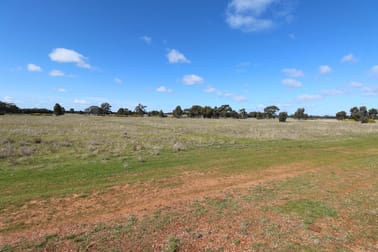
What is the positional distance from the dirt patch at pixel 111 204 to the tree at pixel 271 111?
134m

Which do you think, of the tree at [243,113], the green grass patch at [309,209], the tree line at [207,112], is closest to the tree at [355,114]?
the tree line at [207,112]

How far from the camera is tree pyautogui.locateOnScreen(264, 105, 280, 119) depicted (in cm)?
13288

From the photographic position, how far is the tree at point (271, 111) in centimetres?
13288

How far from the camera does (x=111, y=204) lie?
246 inches

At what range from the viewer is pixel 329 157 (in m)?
13.5

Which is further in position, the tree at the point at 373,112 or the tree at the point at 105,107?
the tree at the point at 105,107

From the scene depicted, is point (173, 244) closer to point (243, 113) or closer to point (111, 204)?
point (111, 204)

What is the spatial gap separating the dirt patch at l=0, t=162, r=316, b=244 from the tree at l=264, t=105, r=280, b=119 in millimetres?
134080

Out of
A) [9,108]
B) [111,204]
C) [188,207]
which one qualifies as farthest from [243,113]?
[111,204]

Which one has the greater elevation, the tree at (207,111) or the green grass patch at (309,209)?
the tree at (207,111)

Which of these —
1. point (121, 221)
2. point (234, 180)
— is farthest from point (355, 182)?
point (121, 221)

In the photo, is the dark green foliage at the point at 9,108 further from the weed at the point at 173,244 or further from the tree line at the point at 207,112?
the weed at the point at 173,244

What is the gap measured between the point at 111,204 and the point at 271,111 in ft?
457

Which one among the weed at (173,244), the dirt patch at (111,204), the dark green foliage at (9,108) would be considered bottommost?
the dirt patch at (111,204)
